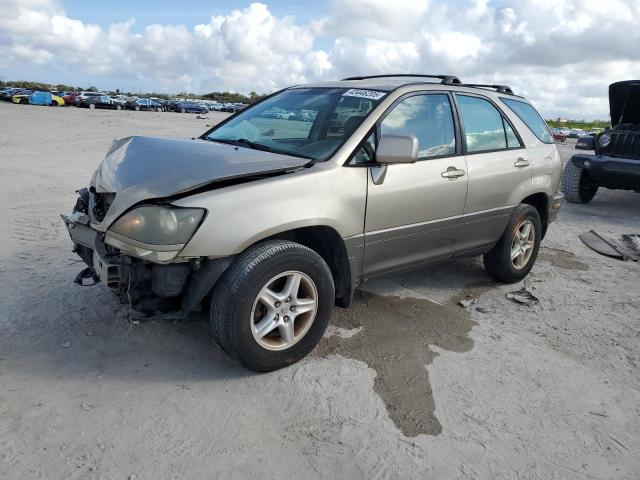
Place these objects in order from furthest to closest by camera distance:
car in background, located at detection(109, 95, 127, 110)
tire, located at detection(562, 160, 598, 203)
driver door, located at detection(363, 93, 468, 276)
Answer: car in background, located at detection(109, 95, 127, 110) < tire, located at detection(562, 160, 598, 203) < driver door, located at detection(363, 93, 468, 276)

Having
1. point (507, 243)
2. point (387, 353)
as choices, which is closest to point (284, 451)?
point (387, 353)

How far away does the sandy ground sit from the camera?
7.55 ft

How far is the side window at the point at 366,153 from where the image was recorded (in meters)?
3.24

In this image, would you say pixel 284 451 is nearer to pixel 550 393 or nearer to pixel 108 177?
pixel 550 393

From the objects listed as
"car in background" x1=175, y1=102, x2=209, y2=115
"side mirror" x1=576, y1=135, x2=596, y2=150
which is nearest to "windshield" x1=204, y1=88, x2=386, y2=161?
"side mirror" x1=576, y1=135, x2=596, y2=150

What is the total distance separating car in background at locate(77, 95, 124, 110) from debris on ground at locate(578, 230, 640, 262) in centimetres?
4173

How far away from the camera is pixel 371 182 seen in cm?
327

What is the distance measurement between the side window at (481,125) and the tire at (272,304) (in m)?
1.83

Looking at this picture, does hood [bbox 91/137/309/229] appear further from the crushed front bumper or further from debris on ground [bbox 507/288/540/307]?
debris on ground [bbox 507/288/540/307]

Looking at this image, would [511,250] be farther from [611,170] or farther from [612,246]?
[611,170]

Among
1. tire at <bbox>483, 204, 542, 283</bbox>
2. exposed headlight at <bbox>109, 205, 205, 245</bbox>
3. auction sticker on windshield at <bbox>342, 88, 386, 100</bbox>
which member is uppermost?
auction sticker on windshield at <bbox>342, 88, 386, 100</bbox>

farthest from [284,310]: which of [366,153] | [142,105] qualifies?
[142,105]

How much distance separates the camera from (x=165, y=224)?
103 inches

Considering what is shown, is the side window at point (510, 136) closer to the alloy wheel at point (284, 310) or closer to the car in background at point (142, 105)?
the alloy wheel at point (284, 310)
